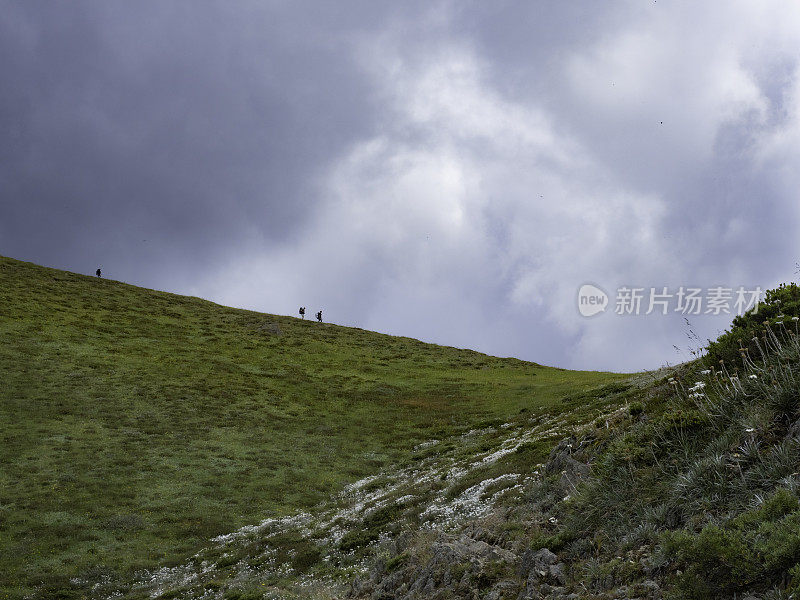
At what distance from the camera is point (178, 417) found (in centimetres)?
5025

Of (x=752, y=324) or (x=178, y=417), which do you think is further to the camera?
(x=178, y=417)

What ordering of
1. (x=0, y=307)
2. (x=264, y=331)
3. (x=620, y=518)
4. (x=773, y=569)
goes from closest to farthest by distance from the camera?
(x=773, y=569), (x=620, y=518), (x=0, y=307), (x=264, y=331)

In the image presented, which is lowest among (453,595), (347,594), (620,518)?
(347,594)

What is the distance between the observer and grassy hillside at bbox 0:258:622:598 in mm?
31156

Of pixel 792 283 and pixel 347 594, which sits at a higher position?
pixel 792 283

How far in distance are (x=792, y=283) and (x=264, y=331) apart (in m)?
85.3

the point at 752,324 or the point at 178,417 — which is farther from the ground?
the point at 752,324

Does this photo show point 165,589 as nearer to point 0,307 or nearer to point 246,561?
point 246,561

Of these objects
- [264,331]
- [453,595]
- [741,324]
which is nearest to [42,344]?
[264,331]

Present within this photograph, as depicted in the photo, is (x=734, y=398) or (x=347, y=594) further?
(x=347, y=594)

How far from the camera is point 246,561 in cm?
2542

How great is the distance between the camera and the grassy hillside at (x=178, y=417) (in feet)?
102

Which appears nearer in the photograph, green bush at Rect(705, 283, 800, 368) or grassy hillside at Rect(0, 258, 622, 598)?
green bush at Rect(705, 283, 800, 368)

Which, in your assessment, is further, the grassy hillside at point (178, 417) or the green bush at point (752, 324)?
the grassy hillside at point (178, 417)
